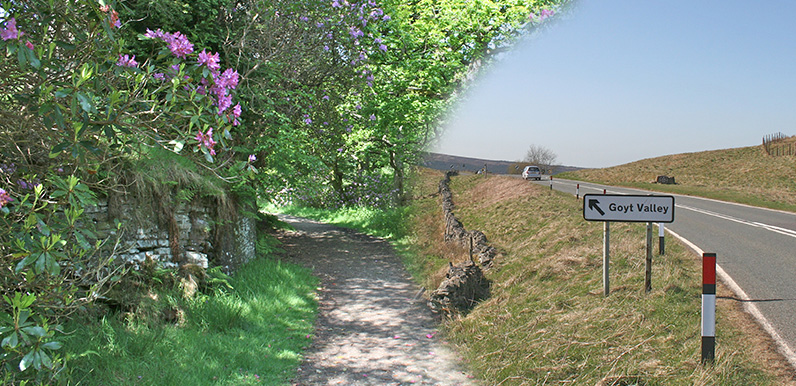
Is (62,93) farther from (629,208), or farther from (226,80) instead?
(629,208)

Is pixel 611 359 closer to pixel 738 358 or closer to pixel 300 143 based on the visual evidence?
pixel 738 358

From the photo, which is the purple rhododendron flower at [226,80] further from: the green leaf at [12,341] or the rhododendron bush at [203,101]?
the green leaf at [12,341]

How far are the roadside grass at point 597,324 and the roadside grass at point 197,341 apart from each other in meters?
2.52

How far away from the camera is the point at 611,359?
18.3ft

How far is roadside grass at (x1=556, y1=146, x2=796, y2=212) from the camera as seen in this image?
3199 centimetres

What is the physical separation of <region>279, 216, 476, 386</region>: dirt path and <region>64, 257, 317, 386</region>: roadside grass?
393mm

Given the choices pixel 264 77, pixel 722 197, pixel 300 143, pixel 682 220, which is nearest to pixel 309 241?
pixel 300 143

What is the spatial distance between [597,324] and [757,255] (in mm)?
5567

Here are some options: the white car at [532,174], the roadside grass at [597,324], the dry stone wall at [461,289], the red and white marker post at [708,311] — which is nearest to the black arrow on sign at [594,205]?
the roadside grass at [597,324]

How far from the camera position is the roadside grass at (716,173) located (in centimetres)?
3199

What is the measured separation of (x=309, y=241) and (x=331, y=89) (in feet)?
17.3

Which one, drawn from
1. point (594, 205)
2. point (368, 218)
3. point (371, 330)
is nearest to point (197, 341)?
point (371, 330)

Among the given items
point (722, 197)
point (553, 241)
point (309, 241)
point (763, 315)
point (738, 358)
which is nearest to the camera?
point (738, 358)

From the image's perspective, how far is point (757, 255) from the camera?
10.0 meters
